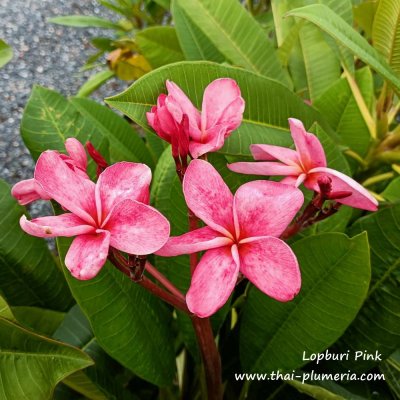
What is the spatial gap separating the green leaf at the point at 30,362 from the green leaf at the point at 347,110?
0.54m

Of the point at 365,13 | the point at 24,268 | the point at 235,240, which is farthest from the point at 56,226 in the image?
the point at 365,13

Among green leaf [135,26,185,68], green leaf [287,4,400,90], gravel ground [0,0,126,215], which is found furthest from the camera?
gravel ground [0,0,126,215]

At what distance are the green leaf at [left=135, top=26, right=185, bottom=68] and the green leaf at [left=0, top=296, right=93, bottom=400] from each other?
0.71 m

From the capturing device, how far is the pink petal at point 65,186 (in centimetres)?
47

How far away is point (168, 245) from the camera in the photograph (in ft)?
1.53

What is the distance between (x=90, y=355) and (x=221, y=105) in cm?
42

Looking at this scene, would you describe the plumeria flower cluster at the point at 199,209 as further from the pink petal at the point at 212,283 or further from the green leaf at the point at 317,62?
the green leaf at the point at 317,62

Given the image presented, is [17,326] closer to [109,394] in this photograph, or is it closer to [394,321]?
[109,394]

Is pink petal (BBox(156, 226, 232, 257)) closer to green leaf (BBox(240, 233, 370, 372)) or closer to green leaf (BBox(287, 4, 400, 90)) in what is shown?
green leaf (BBox(240, 233, 370, 372))

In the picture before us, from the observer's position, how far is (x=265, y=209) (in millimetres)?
482

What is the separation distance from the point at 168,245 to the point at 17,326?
0.70ft

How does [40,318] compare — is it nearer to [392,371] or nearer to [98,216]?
[98,216]

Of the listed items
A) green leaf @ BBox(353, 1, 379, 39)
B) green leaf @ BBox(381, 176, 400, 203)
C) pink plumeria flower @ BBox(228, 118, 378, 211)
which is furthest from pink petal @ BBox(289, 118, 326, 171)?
green leaf @ BBox(353, 1, 379, 39)

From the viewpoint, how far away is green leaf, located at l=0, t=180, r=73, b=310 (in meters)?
0.75
